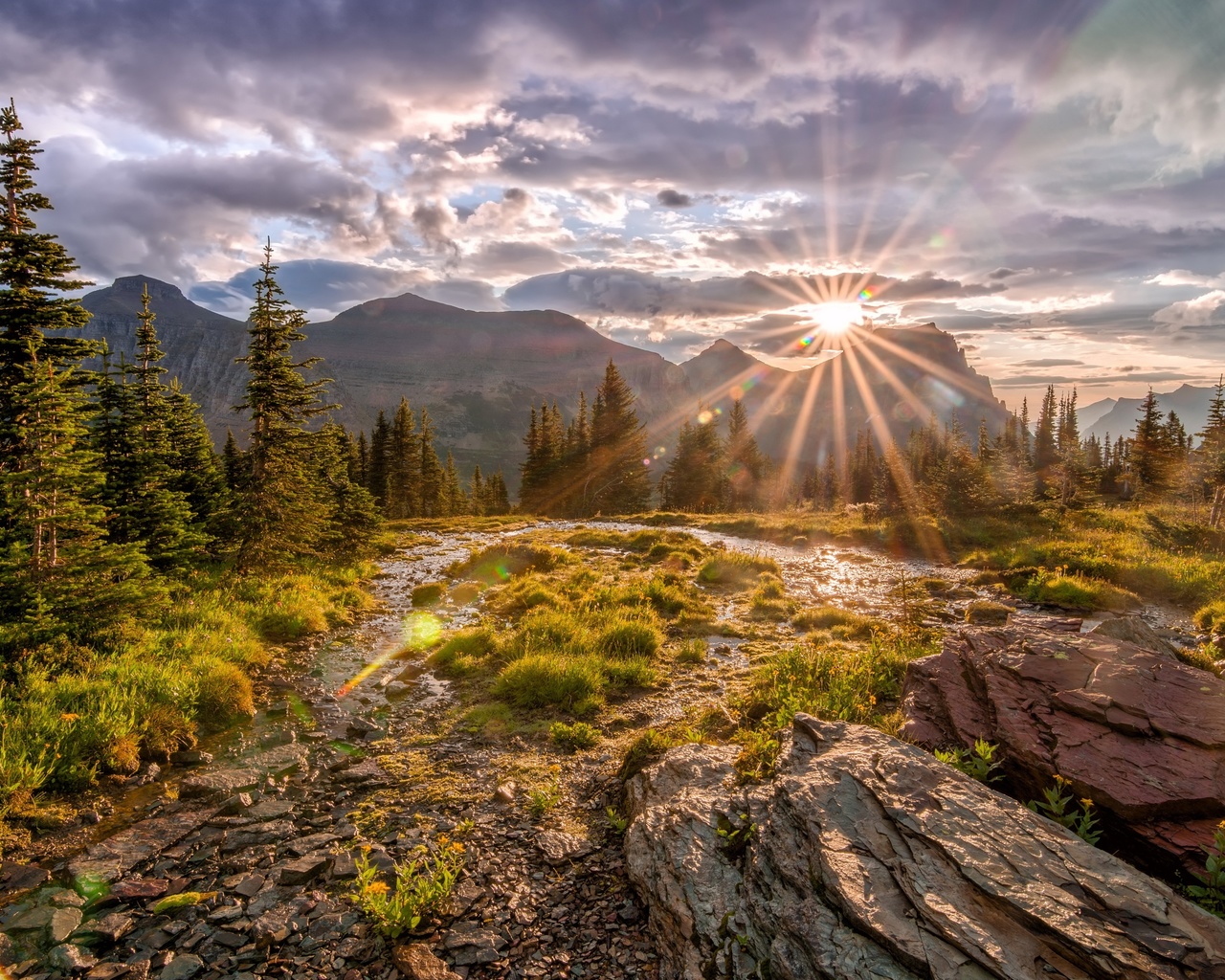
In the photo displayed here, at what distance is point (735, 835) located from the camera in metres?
6.12

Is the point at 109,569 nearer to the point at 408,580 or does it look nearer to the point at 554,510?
the point at 408,580

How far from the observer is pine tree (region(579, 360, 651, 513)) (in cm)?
6325

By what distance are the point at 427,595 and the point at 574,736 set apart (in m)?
12.5

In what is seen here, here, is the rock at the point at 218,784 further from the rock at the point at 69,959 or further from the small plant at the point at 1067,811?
the small plant at the point at 1067,811

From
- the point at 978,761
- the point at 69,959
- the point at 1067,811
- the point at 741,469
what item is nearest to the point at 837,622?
the point at 978,761

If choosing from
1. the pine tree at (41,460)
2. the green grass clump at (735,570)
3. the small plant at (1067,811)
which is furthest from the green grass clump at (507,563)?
the small plant at (1067,811)

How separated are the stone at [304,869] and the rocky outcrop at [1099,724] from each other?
24.6 ft

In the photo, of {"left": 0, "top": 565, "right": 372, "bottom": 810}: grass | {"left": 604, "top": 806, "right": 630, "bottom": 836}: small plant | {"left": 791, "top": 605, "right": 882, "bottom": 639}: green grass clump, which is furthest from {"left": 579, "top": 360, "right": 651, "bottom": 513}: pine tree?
{"left": 604, "top": 806, "right": 630, "bottom": 836}: small plant

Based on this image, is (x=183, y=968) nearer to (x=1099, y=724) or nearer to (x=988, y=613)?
(x=1099, y=724)

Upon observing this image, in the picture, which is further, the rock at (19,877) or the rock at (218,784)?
the rock at (218,784)

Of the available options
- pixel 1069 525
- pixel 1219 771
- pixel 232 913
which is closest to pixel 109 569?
pixel 232 913

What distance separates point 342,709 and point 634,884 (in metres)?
7.62

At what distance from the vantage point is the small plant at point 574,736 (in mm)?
9930

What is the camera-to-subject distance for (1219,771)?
577 centimetres
